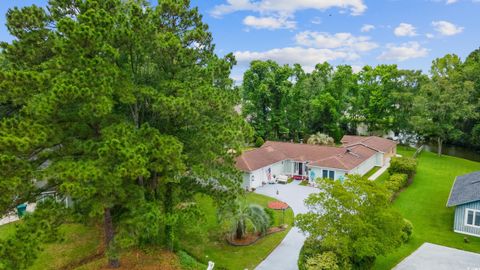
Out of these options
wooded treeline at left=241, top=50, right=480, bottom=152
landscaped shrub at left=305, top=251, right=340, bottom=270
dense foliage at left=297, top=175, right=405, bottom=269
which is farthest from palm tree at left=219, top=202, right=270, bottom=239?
wooded treeline at left=241, top=50, right=480, bottom=152

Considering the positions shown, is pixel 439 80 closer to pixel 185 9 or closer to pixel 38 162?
pixel 185 9

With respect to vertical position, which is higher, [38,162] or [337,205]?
[38,162]

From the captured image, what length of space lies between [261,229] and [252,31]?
1698cm

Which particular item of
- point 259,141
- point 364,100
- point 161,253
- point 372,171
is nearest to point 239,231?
point 161,253

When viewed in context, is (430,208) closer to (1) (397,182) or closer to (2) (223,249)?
(1) (397,182)

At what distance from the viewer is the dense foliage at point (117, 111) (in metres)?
9.32

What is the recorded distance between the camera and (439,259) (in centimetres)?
1531

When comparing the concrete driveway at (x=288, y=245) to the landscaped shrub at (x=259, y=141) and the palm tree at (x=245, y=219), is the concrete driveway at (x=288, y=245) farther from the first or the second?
the landscaped shrub at (x=259, y=141)

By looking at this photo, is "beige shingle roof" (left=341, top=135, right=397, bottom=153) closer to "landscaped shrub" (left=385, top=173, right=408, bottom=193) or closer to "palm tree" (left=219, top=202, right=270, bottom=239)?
"landscaped shrub" (left=385, top=173, right=408, bottom=193)

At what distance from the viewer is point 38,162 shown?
10773 millimetres

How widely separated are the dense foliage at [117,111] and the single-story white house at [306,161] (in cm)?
1287

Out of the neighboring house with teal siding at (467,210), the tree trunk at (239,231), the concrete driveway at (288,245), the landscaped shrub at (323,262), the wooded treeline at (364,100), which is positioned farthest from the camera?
the wooded treeline at (364,100)

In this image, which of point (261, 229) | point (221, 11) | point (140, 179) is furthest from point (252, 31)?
point (140, 179)

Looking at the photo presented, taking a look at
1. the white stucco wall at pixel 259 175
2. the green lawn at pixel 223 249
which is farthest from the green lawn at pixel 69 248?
the white stucco wall at pixel 259 175
